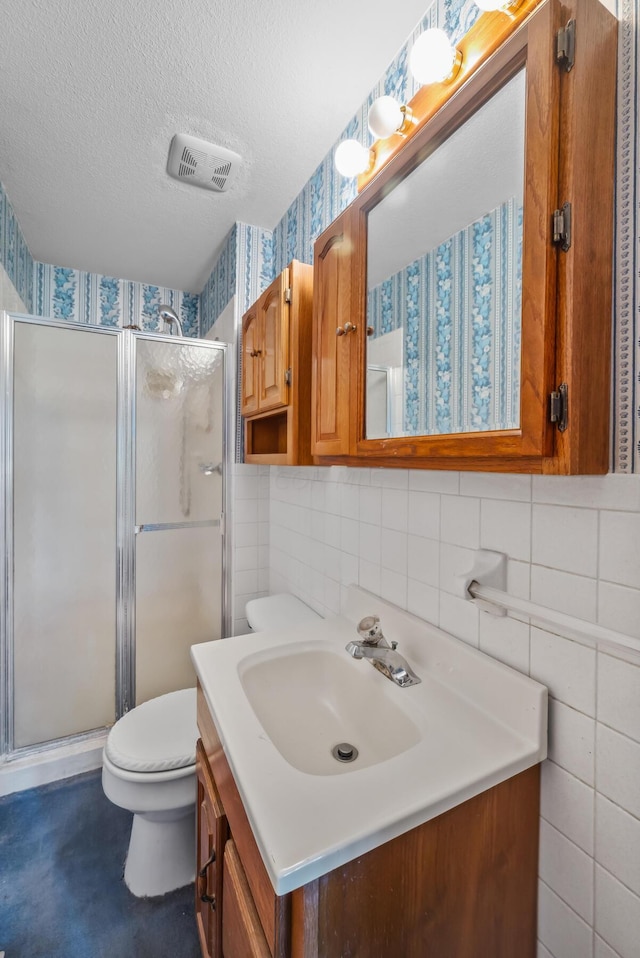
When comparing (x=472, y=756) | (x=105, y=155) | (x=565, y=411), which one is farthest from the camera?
(x=105, y=155)

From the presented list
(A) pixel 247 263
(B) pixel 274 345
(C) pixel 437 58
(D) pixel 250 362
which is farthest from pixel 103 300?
(C) pixel 437 58

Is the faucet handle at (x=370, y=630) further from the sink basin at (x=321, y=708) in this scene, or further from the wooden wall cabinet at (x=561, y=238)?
the wooden wall cabinet at (x=561, y=238)

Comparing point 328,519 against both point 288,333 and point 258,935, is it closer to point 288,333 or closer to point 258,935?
point 288,333

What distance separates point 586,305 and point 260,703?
0.98 m

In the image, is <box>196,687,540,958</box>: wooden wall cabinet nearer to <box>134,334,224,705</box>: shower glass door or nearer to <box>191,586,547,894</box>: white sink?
<box>191,586,547,894</box>: white sink

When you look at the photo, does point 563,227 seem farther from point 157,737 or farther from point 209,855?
point 157,737

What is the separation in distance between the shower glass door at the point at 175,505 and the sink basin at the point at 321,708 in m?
1.03

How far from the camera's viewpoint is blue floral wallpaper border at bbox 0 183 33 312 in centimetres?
176

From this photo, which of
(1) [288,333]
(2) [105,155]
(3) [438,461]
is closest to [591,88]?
(3) [438,461]

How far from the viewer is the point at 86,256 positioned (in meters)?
2.32

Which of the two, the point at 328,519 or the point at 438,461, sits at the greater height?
the point at 438,461

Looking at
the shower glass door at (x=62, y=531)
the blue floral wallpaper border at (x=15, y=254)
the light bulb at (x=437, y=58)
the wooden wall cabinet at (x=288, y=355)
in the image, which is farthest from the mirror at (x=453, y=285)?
the blue floral wallpaper border at (x=15, y=254)

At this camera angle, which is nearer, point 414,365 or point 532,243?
point 532,243

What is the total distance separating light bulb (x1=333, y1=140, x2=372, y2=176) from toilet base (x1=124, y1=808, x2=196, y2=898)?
6.10 ft
